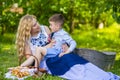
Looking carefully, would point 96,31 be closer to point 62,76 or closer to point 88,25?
point 88,25

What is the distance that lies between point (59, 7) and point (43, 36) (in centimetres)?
482

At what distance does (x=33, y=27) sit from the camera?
7.34 metres

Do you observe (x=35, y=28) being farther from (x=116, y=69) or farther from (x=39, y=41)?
(x=116, y=69)

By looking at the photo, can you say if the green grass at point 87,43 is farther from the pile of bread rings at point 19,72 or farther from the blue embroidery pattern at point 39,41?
the blue embroidery pattern at point 39,41

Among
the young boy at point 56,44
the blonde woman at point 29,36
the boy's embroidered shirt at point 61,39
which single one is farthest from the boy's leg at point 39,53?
the boy's embroidered shirt at point 61,39

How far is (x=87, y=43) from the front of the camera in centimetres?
1249

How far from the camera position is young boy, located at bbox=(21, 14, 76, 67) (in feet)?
23.2

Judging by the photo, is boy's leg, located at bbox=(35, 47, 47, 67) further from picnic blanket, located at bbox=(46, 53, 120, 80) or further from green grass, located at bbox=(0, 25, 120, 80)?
green grass, located at bbox=(0, 25, 120, 80)

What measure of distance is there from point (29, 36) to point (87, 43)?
5.29 metres

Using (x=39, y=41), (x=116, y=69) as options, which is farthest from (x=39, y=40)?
(x=116, y=69)

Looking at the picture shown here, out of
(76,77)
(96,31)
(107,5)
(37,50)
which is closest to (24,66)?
(37,50)

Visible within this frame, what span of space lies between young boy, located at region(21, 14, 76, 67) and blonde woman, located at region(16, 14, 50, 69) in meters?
0.16

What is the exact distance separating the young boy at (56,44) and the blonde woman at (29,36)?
0.52 ft

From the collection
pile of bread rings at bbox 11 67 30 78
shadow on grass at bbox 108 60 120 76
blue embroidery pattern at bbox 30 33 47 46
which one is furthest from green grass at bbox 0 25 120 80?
blue embroidery pattern at bbox 30 33 47 46
